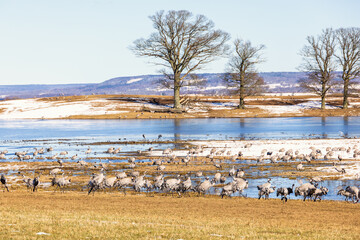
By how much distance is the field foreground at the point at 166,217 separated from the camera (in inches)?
599

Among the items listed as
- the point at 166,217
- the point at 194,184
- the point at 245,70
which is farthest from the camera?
the point at 245,70

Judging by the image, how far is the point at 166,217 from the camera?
1884 centimetres

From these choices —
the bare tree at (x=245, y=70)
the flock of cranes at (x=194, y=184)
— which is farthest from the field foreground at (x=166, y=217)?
the bare tree at (x=245, y=70)

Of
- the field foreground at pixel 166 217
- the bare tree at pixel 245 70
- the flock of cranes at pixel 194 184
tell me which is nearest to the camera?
the field foreground at pixel 166 217

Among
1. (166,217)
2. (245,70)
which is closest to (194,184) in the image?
(166,217)

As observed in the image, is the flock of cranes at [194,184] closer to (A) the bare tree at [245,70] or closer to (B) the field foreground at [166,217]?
(B) the field foreground at [166,217]

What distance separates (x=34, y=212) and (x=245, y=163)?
18.6m

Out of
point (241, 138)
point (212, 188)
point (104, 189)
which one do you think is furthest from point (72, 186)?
point (241, 138)

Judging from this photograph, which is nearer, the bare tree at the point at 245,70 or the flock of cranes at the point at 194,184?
the flock of cranes at the point at 194,184

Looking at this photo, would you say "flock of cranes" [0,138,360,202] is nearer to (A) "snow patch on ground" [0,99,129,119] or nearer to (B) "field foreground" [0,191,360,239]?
(B) "field foreground" [0,191,360,239]

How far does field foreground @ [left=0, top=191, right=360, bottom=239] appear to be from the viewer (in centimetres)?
1521

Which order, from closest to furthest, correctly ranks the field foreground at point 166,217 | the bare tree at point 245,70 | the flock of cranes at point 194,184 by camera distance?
the field foreground at point 166,217 → the flock of cranes at point 194,184 → the bare tree at point 245,70

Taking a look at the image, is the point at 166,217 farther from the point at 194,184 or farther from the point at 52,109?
the point at 52,109

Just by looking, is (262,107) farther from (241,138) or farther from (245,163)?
(245,163)
